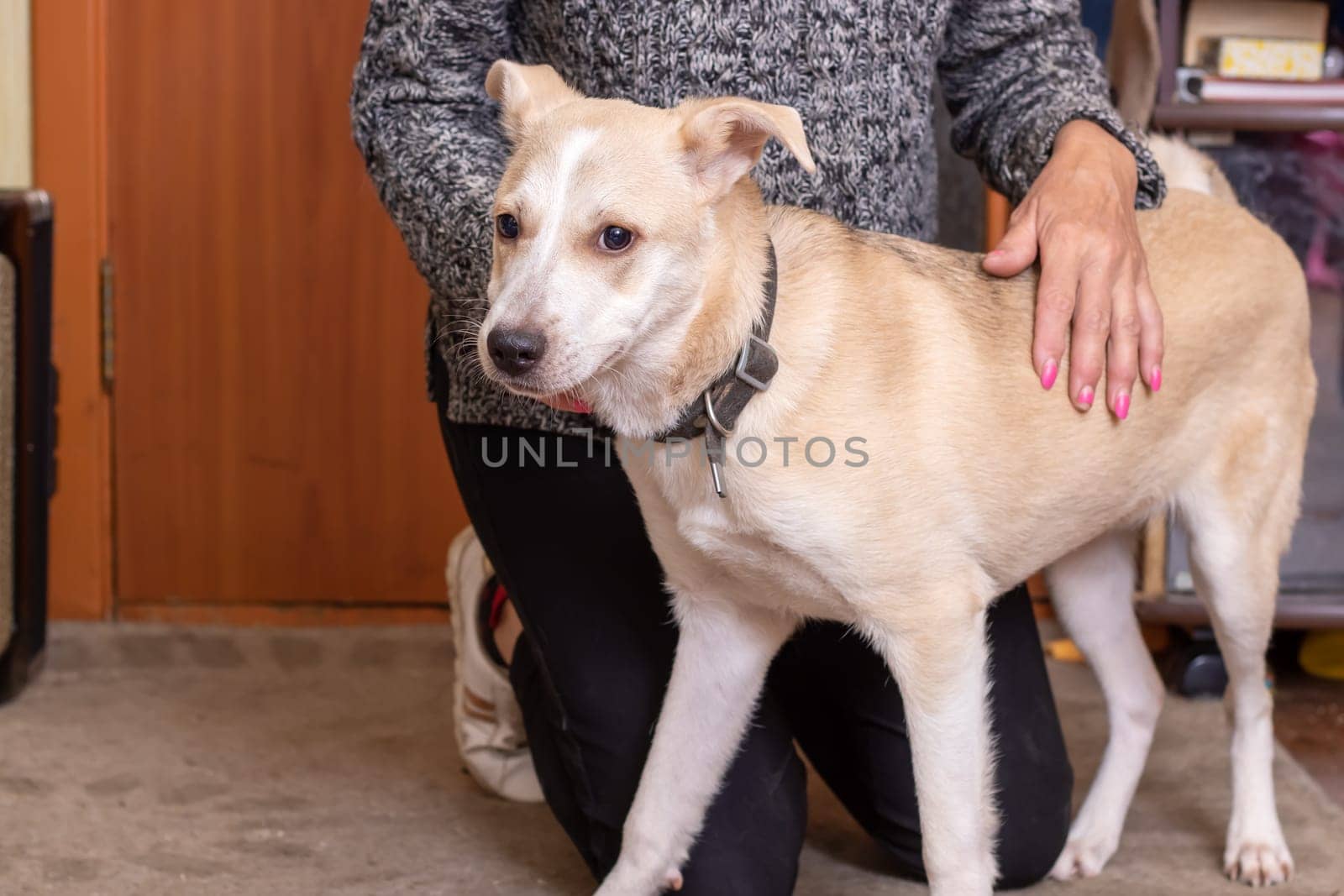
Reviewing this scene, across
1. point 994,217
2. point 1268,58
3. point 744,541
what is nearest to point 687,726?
point 744,541

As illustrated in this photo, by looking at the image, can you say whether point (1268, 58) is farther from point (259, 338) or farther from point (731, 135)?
point (259, 338)

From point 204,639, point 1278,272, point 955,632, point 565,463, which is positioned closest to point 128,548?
point 204,639

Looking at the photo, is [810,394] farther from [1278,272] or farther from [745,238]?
[1278,272]

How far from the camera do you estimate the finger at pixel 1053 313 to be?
1.45m

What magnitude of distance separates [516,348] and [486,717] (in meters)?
0.97

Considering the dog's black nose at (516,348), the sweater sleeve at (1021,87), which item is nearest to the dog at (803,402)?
the dog's black nose at (516,348)

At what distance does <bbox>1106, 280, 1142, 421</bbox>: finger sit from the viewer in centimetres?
146

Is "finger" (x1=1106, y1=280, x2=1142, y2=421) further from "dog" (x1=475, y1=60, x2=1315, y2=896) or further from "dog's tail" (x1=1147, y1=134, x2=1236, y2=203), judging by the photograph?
"dog's tail" (x1=1147, y1=134, x2=1236, y2=203)

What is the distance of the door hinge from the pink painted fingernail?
6.41 feet

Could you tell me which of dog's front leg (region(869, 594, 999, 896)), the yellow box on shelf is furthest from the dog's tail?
→ dog's front leg (region(869, 594, 999, 896))

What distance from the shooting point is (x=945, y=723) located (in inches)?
53.9

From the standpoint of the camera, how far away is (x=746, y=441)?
1312mm

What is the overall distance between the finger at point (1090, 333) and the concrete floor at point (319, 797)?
2.23 feet

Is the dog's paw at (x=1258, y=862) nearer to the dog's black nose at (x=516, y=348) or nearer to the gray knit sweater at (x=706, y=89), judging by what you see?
the gray knit sweater at (x=706, y=89)
